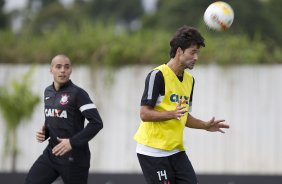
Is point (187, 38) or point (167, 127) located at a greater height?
point (187, 38)

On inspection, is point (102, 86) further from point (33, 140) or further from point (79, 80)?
point (33, 140)

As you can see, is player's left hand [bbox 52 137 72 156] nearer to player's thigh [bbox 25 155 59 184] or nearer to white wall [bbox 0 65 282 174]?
player's thigh [bbox 25 155 59 184]

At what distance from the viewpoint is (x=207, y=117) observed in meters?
14.7

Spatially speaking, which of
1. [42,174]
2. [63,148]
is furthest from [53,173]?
[63,148]

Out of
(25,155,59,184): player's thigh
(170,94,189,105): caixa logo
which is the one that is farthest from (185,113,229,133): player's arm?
(25,155,59,184): player's thigh

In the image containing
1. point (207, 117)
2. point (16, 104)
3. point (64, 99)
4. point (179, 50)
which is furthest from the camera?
point (16, 104)

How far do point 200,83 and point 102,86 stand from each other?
202 centimetres

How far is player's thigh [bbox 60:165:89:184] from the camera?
7.09m

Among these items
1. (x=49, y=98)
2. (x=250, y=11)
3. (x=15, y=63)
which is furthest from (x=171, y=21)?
(x=49, y=98)

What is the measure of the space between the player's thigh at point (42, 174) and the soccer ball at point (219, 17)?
2075 millimetres

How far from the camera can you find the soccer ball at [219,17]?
708 cm

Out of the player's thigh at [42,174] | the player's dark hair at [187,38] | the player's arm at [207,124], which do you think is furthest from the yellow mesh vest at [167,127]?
the player's thigh at [42,174]

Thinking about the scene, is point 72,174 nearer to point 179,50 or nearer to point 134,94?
point 179,50

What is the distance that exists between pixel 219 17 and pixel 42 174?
2272 millimetres
